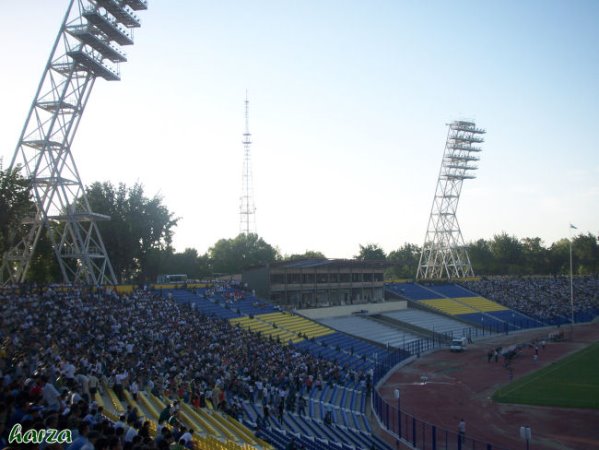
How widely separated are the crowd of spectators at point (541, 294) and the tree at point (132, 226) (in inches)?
1788

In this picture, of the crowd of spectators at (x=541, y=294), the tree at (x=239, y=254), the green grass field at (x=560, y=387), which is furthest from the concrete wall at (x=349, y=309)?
the tree at (x=239, y=254)

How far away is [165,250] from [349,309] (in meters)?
20.1

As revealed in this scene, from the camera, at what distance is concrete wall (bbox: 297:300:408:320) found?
50016 millimetres

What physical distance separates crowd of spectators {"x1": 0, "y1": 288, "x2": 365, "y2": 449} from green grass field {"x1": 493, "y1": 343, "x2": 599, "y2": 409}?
9.69 metres

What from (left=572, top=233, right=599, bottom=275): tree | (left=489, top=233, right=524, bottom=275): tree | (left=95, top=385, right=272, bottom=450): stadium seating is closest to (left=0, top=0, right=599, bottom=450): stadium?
(left=95, top=385, right=272, bottom=450): stadium seating

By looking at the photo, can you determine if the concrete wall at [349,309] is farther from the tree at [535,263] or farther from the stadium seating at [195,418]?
the tree at [535,263]

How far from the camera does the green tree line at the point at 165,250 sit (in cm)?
3422

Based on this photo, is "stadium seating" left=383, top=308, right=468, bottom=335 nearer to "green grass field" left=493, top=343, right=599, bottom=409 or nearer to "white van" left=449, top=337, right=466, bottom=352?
"white van" left=449, top=337, right=466, bottom=352

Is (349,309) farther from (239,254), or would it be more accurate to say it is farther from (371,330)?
(239,254)

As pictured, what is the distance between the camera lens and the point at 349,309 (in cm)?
5544

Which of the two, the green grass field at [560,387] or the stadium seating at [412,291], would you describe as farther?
the stadium seating at [412,291]

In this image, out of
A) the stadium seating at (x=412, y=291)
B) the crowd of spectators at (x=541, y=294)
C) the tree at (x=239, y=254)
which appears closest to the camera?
the stadium seating at (x=412, y=291)

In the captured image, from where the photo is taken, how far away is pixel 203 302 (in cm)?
4075

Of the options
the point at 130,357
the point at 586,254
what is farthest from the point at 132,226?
the point at 586,254
